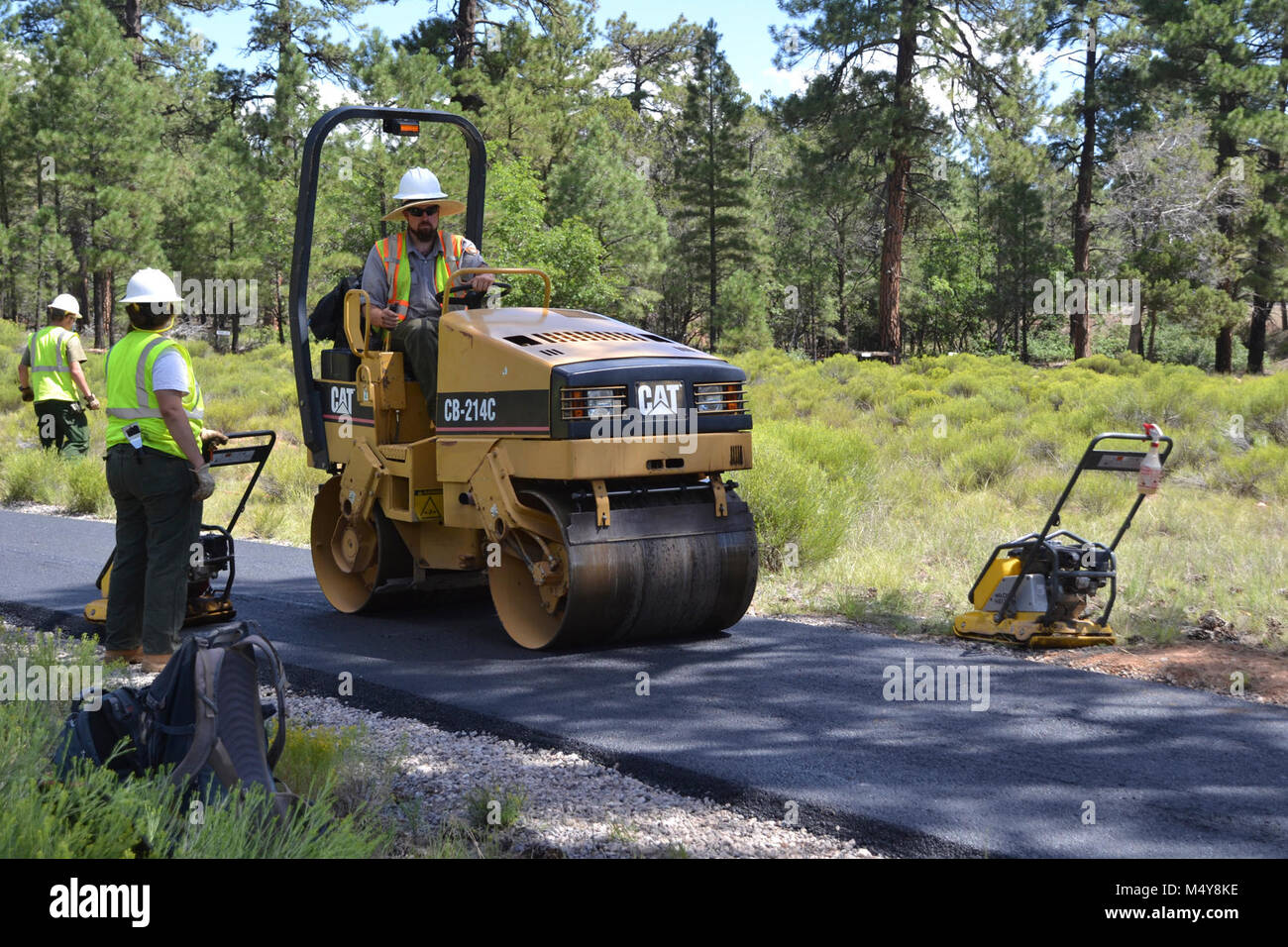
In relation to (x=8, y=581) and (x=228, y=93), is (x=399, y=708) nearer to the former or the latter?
(x=8, y=581)

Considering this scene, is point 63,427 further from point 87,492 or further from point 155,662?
point 155,662

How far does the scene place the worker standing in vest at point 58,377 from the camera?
1306 centimetres

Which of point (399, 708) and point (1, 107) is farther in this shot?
point (1, 107)

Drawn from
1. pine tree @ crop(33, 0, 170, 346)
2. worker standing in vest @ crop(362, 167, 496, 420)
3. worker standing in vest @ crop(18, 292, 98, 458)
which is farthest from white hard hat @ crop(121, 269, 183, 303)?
pine tree @ crop(33, 0, 170, 346)

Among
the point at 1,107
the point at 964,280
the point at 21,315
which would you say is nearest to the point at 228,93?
the point at 1,107

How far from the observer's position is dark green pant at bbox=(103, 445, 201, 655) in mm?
6436

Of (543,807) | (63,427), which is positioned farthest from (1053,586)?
(63,427)

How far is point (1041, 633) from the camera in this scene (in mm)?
6797

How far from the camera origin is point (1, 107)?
35125 mm

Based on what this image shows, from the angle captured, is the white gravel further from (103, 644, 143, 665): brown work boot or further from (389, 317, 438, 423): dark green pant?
(389, 317, 438, 423): dark green pant

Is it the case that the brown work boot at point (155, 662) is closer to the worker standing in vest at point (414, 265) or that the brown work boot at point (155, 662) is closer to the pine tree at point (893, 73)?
the worker standing in vest at point (414, 265)

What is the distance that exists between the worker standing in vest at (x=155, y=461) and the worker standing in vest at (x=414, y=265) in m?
1.31

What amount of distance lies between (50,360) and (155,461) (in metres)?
7.85

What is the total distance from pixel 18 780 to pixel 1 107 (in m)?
37.1
